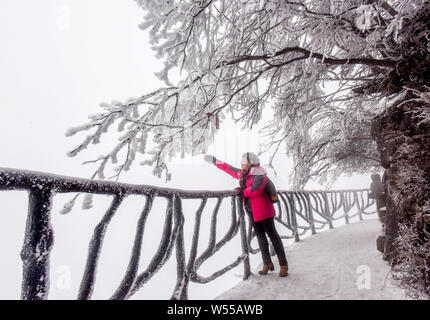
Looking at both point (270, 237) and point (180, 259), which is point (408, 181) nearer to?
point (270, 237)

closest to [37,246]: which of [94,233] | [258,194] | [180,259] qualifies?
[94,233]

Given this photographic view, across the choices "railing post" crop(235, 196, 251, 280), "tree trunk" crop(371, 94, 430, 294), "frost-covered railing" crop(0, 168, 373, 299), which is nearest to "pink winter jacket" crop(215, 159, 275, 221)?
"railing post" crop(235, 196, 251, 280)

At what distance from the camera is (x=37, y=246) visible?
1.12 m

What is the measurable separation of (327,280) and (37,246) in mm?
3260

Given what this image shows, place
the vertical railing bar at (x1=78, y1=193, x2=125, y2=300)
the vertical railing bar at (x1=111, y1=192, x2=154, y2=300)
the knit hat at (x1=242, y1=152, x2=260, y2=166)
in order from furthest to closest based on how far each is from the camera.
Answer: the knit hat at (x1=242, y1=152, x2=260, y2=166) → the vertical railing bar at (x1=111, y1=192, x2=154, y2=300) → the vertical railing bar at (x1=78, y1=193, x2=125, y2=300)

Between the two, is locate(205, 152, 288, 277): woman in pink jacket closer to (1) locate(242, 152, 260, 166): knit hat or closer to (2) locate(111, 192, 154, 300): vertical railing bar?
(1) locate(242, 152, 260, 166): knit hat

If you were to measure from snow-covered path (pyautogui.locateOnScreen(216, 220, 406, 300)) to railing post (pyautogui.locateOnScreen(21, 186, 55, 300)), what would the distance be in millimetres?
2084

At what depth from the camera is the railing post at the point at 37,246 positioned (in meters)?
1.10

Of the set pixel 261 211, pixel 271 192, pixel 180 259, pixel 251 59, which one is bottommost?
pixel 180 259

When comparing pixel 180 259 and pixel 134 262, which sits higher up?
pixel 134 262

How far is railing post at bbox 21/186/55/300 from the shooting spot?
110 centimetres

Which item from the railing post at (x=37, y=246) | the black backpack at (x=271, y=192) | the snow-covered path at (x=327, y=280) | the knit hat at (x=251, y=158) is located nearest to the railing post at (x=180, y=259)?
the snow-covered path at (x=327, y=280)
